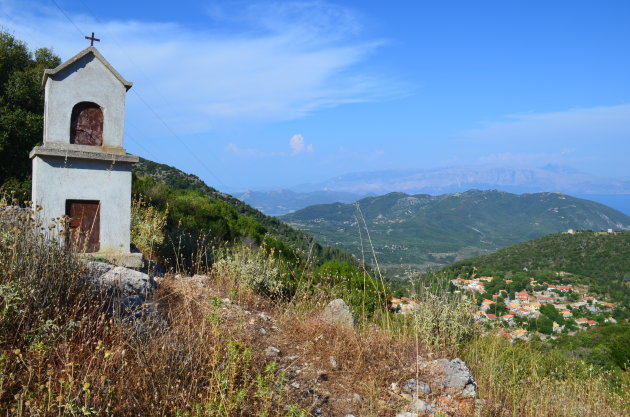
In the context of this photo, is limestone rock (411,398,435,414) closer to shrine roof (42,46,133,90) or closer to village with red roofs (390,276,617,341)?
shrine roof (42,46,133,90)

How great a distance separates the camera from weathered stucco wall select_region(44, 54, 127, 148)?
6656 millimetres

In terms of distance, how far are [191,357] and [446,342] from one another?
340 centimetres

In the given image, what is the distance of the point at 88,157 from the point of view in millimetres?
6777

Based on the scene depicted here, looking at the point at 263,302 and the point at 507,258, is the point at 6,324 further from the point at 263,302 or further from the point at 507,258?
the point at 507,258

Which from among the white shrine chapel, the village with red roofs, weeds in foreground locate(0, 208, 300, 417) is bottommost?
the village with red roofs

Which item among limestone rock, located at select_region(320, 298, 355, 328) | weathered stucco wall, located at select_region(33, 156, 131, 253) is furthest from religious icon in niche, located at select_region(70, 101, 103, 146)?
limestone rock, located at select_region(320, 298, 355, 328)

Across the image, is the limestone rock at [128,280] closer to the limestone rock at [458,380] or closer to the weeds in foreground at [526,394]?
the limestone rock at [458,380]

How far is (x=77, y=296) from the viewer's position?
143 inches

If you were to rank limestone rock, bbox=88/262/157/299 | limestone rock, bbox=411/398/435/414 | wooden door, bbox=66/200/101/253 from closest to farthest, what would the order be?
limestone rock, bbox=411/398/435/414, limestone rock, bbox=88/262/157/299, wooden door, bbox=66/200/101/253

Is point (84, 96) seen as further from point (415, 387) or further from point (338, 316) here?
A: point (415, 387)

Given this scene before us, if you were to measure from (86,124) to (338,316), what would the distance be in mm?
5203

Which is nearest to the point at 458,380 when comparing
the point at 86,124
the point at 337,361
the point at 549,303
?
the point at 337,361

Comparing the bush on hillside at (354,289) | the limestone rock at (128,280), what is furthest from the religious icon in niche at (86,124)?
the bush on hillside at (354,289)

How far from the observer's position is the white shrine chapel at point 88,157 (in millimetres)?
6625
